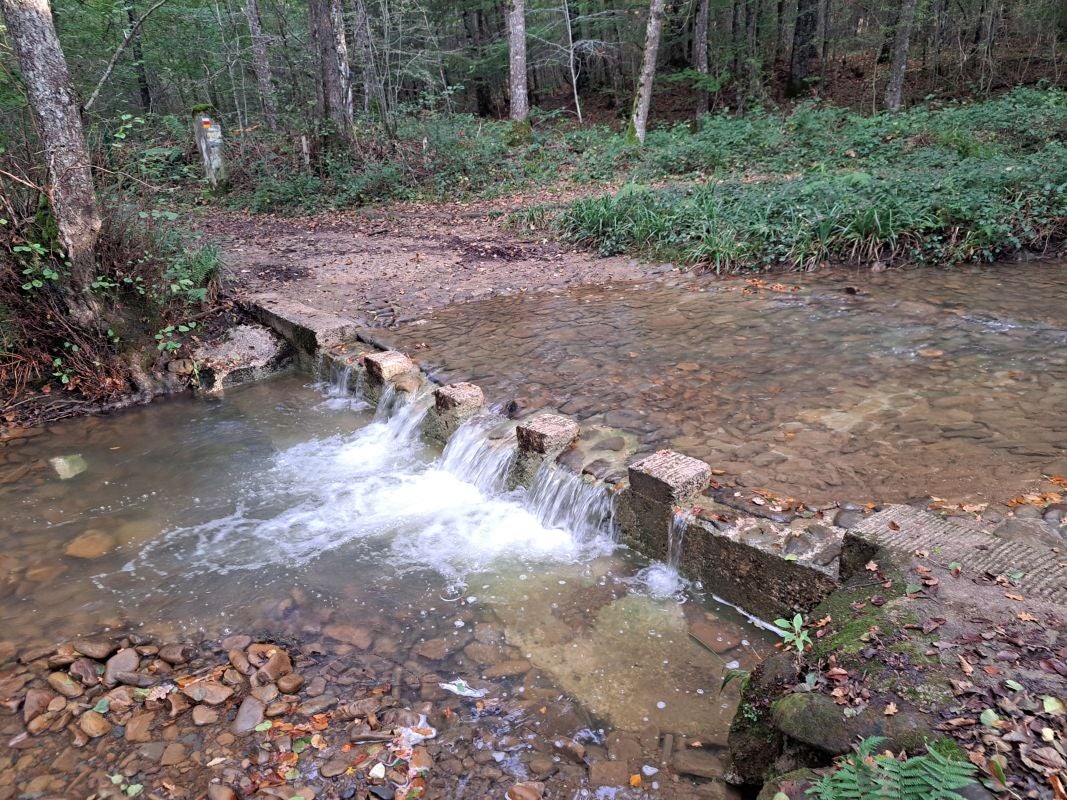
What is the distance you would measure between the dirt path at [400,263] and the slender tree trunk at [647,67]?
5.34 m

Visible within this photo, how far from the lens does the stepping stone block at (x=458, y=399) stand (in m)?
5.36

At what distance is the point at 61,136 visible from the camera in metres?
5.62

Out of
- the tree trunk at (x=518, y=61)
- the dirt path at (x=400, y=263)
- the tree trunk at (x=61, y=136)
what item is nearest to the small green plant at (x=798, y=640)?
the dirt path at (x=400, y=263)

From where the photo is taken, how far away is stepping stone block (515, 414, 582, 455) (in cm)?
455

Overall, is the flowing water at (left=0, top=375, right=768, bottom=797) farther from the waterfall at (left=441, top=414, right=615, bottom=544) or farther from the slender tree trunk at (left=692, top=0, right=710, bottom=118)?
the slender tree trunk at (left=692, top=0, right=710, bottom=118)

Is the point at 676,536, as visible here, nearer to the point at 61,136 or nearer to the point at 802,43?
the point at 61,136

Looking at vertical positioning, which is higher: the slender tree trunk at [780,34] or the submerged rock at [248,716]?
the slender tree trunk at [780,34]

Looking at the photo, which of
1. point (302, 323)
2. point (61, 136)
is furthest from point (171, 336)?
point (61, 136)

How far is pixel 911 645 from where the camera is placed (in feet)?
7.29

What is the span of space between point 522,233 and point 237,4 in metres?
17.1

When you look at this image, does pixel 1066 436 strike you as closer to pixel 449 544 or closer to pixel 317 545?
→ pixel 449 544

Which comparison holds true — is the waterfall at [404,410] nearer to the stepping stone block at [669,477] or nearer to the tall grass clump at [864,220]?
the stepping stone block at [669,477]

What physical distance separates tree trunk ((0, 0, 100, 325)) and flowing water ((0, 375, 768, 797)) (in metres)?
1.44

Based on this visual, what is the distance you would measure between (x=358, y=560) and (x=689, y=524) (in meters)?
2.05
